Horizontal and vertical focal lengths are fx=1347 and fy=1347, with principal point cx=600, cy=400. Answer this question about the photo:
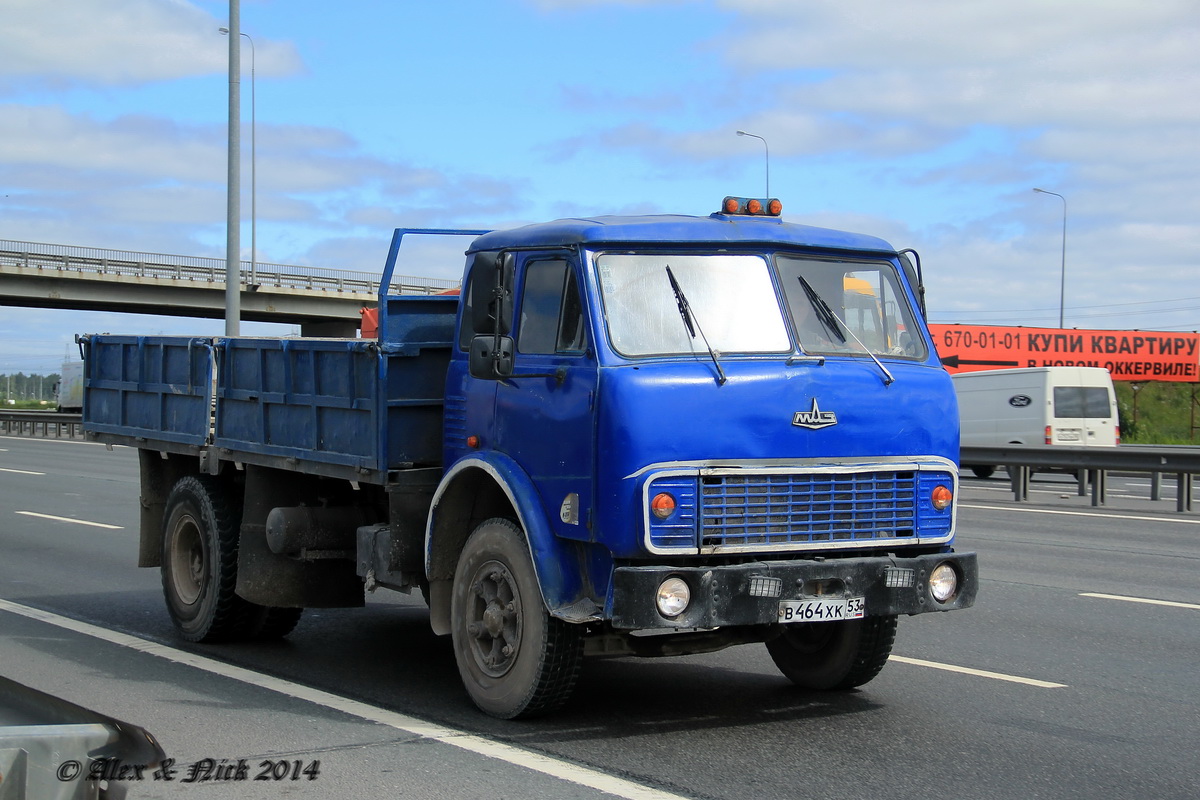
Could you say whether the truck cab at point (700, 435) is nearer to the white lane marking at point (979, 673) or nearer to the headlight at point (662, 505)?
the headlight at point (662, 505)

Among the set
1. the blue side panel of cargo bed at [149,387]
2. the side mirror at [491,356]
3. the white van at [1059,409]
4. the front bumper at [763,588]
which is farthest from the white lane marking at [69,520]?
the white van at [1059,409]

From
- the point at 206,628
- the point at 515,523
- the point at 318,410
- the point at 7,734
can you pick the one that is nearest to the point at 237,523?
the point at 206,628

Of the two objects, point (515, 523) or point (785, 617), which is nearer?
point (785, 617)

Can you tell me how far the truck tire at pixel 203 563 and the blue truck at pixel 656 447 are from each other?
4.32ft

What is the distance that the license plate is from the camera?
5711 millimetres

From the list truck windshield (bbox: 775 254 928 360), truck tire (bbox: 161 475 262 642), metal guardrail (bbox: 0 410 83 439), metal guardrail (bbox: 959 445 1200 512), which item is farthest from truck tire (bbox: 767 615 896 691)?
metal guardrail (bbox: 0 410 83 439)

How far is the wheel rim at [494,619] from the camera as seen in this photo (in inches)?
240

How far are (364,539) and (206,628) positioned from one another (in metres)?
1.74

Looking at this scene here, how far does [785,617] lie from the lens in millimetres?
5703

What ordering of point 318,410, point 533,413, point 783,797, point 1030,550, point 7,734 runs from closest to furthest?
1. point 7,734
2. point 783,797
3. point 533,413
4. point 318,410
5. point 1030,550

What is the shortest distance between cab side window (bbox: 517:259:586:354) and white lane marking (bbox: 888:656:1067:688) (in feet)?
9.87

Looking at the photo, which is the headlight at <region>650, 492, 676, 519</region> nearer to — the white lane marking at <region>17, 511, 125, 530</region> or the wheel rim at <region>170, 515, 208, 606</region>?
the wheel rim at <region>170, 515, 208, 606</region>

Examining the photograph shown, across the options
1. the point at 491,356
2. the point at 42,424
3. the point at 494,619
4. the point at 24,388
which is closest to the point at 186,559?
the point at 494,619

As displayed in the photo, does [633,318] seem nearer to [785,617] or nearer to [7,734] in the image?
[785,617]
